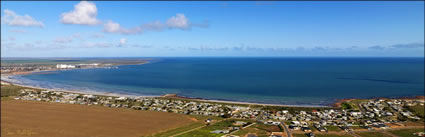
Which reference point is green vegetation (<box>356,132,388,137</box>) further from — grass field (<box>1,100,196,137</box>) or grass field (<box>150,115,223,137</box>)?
grass field (<box>1,100,196,137</box>)

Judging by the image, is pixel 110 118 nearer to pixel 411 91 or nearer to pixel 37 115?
pixel 37 115

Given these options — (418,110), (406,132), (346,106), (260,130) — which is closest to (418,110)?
(418,110)

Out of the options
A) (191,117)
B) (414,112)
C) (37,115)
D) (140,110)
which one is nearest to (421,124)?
(414,112)

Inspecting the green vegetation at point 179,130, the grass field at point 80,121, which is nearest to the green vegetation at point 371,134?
the green vegetation at point 179,130

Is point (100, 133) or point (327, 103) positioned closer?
point (100, 133)

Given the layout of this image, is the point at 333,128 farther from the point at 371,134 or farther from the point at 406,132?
the point at 406,132

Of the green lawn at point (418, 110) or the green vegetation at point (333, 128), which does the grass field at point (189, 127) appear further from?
the green lawn at point (418, 110)
